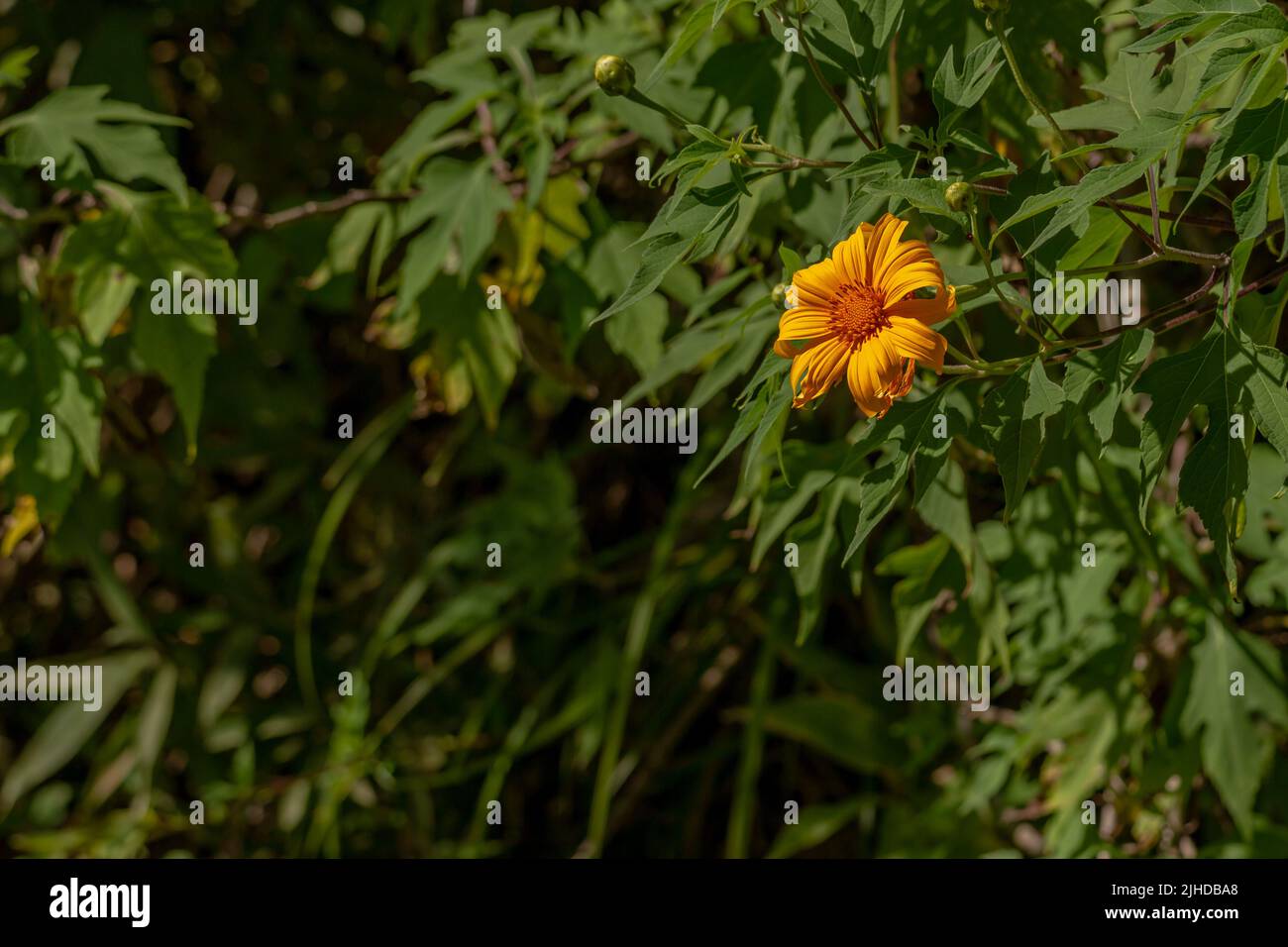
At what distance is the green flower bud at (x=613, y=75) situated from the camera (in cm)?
114

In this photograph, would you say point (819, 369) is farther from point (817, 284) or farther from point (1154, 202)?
point (1154, 202)

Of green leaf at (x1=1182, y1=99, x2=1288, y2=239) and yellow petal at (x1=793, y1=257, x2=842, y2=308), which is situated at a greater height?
green leaf at (x1=1182, y1=99, x2=1288, y2=239)

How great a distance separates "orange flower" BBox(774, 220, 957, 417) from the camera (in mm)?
1014

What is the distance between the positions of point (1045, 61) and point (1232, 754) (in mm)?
916

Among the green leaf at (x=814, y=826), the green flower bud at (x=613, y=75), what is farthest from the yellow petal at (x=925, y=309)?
the green leaf at (x=814, y=826)

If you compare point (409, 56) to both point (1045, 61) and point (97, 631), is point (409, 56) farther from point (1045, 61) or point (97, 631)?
point (1045, 61)

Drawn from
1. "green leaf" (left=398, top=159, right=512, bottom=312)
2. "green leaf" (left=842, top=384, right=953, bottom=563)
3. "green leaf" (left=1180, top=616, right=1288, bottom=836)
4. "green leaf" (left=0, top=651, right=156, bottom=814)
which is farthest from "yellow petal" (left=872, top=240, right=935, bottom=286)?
"green leaf" (left=0, top=651, right=156, bottom=814)

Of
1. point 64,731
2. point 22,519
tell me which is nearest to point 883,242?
point 22,519

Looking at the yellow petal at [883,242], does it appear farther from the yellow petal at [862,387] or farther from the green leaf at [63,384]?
the green leaf at [63,384]

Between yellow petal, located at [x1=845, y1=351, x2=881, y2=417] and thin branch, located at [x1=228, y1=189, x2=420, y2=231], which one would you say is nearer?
yellow petal, located at [x1=845, y1=351, x2=881, y2=417]

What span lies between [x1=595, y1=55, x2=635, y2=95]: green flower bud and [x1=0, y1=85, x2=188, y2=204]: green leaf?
2.35 ft

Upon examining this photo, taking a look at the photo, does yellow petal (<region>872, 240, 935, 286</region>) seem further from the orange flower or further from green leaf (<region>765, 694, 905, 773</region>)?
green leaf (<region>765, 694, 905, 773</region>)

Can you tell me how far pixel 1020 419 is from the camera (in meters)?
1.02

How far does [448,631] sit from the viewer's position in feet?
7.93
